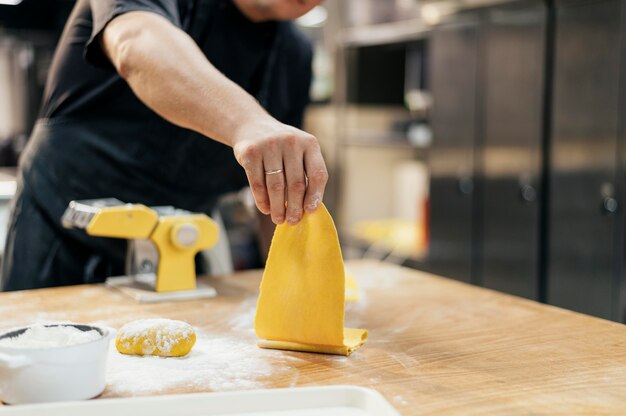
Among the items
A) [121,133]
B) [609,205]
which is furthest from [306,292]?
[609,205]

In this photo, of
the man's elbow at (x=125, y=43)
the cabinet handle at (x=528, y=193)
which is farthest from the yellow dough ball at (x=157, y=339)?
the cabinet handle at (x=528, y=193)

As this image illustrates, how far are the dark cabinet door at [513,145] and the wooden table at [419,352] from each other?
1277 millimetres

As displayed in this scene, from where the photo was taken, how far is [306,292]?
120cm

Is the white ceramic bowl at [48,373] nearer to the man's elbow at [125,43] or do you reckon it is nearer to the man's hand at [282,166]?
the man's hand at [282,166]

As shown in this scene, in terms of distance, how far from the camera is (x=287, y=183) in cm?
114

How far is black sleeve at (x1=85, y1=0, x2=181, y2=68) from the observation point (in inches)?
55.9

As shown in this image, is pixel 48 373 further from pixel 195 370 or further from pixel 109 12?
pixel 109 12

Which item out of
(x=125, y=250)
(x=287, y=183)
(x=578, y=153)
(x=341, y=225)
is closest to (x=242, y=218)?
(x=341, y=225)

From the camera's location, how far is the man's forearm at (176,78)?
1228 mm

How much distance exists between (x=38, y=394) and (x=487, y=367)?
0.61 metres

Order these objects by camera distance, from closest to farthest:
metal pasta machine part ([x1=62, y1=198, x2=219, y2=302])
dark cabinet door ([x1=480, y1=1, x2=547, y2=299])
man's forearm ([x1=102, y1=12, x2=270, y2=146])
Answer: man's forearm ([x1=102, y1=12, x2=270, y2=146])
metal pasta machine part ([x1=62, y1=198, x2=219, y2=302])
dark cabinet door ([x1=480, y1=1, x2=547, y2=299])

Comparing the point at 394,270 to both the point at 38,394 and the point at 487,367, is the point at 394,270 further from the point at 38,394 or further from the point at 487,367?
the point at 38,394

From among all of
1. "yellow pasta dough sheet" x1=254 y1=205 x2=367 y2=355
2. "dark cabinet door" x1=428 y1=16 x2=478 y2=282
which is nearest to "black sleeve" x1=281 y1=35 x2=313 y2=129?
"yellow pasta dough sheet" x1=254 y1=205 x2=367 y2=355

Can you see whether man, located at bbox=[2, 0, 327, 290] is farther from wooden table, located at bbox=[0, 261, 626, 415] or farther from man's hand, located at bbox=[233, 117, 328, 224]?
man's hand, located at bbox=[233, 117, 328, 224]
